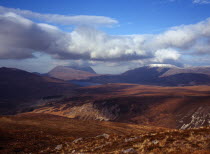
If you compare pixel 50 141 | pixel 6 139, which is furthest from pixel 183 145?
pixel 6 139

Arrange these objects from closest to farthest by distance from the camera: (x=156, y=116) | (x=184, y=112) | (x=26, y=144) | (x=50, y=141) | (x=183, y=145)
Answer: (x=183, y=145)
(x=26, y=144)
(x=50, y=141)
(x=184, y=112)
(x=156, y=116)

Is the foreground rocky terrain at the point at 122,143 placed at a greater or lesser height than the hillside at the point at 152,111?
greater

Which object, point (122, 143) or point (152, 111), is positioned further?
point (152, 111)

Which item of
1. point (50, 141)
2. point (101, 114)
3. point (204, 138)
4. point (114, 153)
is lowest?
point (101, 114)

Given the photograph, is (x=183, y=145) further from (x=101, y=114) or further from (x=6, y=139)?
(x=101, y=114)

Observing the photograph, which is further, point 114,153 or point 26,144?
point 26,144

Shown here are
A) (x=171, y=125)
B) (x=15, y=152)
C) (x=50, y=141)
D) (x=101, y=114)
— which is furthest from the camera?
(x=101, y=114)

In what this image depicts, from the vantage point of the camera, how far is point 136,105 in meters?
125

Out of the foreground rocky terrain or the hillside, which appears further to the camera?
the hillside

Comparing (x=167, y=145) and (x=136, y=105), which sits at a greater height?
(x=167, y=145)

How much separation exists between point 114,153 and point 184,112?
8964 centimetres

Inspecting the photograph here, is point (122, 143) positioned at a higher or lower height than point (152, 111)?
higher

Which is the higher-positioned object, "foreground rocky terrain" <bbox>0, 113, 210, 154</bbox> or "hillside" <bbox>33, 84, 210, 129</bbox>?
"foreground rocky terrain" <bbox>0, 113, 210, 154</bbox>

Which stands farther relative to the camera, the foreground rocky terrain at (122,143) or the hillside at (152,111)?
the hillside at (152,111)
